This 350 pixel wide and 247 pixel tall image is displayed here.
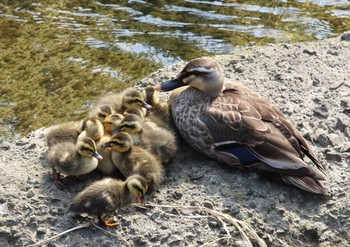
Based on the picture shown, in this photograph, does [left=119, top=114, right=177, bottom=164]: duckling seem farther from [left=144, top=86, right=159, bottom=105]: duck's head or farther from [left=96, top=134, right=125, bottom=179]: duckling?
[left=144, top=86, right=159, bottom=105]: duck's head

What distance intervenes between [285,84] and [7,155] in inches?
102

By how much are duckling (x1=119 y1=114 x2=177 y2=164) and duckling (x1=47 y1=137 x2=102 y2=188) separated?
1.18 ft

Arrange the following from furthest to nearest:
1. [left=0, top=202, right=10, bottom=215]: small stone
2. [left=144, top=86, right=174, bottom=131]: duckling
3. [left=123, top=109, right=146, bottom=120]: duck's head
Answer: [left=144, top=86, right=174, bottom=131]: duckling → [left=123, top=109, right=146, bottom=120]: duck's head → [left=0, top=202, right=10, bottom=215]: small stone

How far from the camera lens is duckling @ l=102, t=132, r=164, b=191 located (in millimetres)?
5148

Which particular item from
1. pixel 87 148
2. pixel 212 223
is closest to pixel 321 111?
pixel 212 223

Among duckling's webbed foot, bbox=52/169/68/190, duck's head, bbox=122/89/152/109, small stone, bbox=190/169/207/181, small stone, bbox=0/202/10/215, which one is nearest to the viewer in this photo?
small stone, bbox=0/202/10/215

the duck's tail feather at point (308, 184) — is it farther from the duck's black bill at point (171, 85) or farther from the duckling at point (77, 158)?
the duckling at point (77, 158)

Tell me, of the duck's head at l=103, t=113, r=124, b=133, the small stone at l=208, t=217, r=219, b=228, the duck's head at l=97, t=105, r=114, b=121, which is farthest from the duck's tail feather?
the duck's head at l=97, t=105, r=114, b=121

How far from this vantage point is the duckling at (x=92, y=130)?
5.39 m

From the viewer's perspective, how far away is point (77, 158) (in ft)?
16.8

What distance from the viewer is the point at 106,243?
15.7ft

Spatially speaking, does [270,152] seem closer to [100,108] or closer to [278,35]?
[100,108]

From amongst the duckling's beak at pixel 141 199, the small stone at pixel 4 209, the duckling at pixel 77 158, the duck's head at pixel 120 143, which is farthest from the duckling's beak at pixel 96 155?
the small stone at pixel 4 209

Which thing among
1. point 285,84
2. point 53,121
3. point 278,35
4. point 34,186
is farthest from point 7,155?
point 278,35
